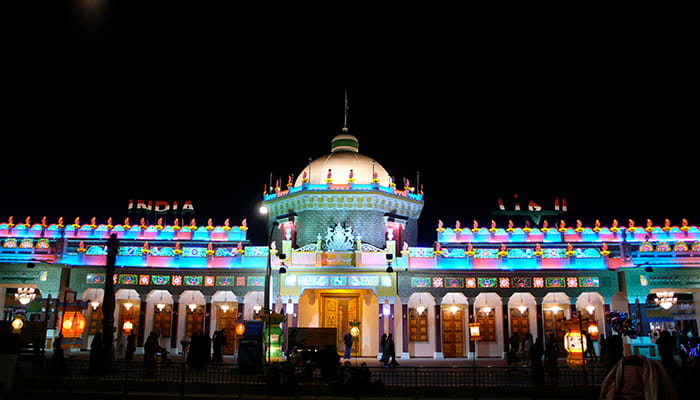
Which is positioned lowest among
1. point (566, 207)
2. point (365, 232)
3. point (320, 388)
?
point (320, 388)

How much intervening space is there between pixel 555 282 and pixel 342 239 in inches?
539

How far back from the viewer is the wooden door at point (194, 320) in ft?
125

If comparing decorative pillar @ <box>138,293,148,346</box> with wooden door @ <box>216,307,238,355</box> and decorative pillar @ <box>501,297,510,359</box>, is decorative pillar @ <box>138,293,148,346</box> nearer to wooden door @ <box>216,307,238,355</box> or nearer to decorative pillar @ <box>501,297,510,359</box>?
wooden door @ <box>216,307,238,355</box>

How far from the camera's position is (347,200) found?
123ft

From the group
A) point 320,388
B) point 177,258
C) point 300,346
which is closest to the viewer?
point 320,388

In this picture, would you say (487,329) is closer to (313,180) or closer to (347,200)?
(347,200)

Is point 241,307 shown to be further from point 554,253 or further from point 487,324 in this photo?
point 554,253

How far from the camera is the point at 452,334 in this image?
3644 centimetres

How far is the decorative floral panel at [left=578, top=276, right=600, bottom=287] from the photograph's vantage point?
34.8 metres

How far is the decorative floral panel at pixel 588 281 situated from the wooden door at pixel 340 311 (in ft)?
46.0

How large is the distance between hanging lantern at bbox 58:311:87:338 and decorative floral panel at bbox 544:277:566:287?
26.6 metres

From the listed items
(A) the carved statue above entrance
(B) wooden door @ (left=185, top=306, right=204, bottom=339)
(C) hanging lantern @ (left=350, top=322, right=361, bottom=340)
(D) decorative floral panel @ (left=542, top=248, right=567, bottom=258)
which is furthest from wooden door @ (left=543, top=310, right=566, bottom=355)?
(B) wooden door @ (left=185, top=306, right=204, bottom=339)

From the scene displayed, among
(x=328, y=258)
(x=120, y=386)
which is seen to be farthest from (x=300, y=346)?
(x=328, y=258)

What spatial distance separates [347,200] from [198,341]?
1576 cm
